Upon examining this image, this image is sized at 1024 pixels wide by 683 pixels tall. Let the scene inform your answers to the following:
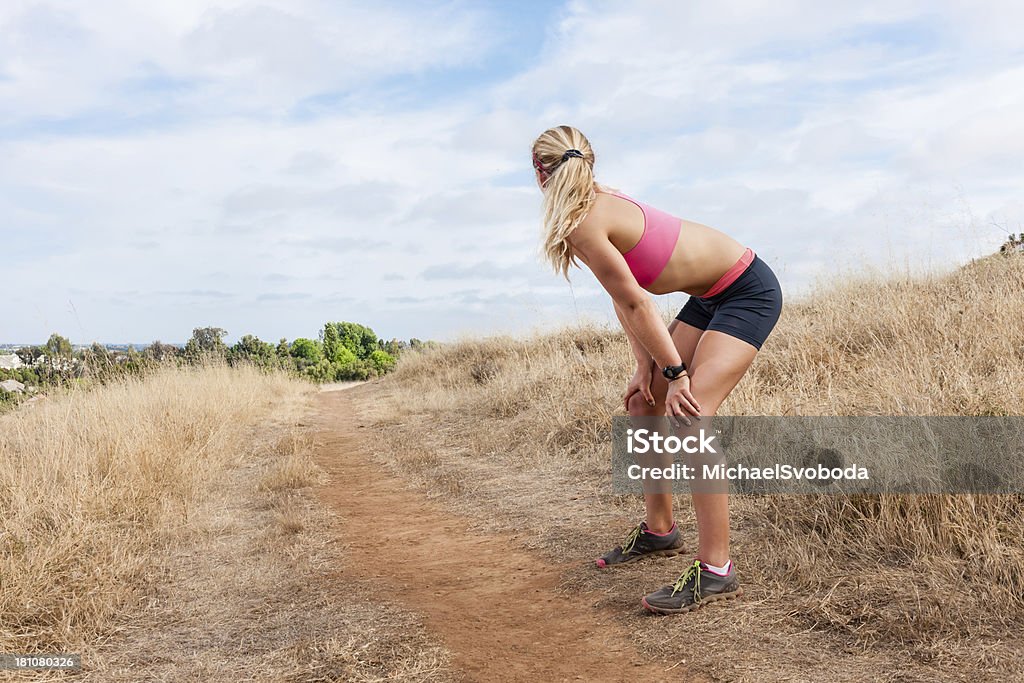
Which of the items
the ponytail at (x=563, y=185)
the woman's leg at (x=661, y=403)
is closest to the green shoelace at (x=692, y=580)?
the woman's leg at (x=661, y=403)

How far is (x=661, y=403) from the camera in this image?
12.0ft

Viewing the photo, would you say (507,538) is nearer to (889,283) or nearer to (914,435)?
(914,435)

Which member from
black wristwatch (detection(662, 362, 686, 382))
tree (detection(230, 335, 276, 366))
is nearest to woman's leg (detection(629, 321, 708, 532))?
black wristwatch (detection(662, 362, 686, 382))

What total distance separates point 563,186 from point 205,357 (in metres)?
12.6

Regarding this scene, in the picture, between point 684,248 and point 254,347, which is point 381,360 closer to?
point 254,347

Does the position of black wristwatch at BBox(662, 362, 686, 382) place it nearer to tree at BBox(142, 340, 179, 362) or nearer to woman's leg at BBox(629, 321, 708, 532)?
woman's leg at BBox(629, 321, 708, 532)

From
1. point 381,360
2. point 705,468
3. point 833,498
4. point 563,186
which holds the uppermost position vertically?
point 381,360

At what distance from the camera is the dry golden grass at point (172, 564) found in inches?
127

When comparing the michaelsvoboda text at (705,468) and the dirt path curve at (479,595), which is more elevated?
the michaelsvoboda text at (705,468)

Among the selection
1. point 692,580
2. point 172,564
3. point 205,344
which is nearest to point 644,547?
point 692,580

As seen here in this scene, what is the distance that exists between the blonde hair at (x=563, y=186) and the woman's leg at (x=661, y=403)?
0.70 m

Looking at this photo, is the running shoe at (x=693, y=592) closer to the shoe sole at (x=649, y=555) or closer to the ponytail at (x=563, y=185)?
the shoe sole at (x=649, y=555)

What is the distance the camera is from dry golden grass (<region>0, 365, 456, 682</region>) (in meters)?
3.23

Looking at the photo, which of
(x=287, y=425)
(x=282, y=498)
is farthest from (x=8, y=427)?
(x=287, y=425)
